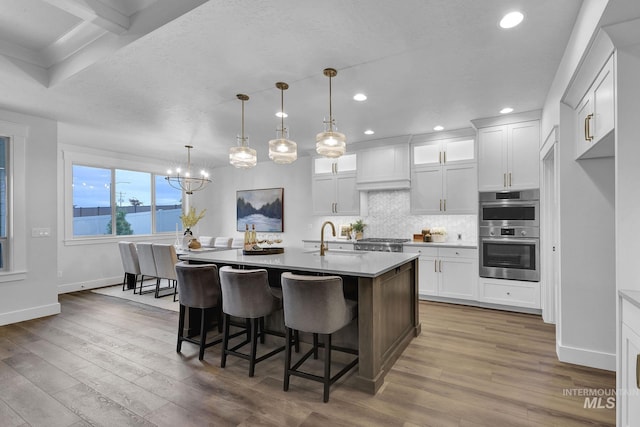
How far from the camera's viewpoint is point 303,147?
6.16m

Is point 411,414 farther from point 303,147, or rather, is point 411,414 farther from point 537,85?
point 303,147

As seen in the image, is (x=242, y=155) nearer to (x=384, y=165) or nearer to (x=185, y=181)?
(x=384, y=165)

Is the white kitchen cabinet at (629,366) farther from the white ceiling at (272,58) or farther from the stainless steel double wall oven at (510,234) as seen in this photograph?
the stainless steel double wall oven at (510,234)

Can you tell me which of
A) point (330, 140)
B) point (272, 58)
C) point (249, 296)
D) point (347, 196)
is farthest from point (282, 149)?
point (347, 196)

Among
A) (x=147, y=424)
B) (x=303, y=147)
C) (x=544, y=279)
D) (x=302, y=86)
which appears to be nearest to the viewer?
(x=147, y=424)

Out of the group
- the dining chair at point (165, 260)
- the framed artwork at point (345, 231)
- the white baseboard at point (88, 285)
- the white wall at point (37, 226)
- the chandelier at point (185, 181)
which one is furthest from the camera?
the chandelier at point (185, 181)

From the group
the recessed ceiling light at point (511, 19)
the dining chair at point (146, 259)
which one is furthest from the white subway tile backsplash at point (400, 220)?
the dining chair at point (146, 259)

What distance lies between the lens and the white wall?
4195 millimetres

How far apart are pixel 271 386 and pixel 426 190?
151 inches

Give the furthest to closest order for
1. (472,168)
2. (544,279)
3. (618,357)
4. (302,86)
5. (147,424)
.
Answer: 1. (472,168)
2. (544,279)
3. (302,86)
4. (147,424)
5. (618,357)

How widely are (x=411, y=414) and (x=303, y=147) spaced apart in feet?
16.0

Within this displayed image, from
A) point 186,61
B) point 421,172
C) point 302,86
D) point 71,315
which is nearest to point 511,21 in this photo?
point 302,86

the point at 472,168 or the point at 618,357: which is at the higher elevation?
the point at 472,168

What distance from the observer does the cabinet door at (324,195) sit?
6125mm
